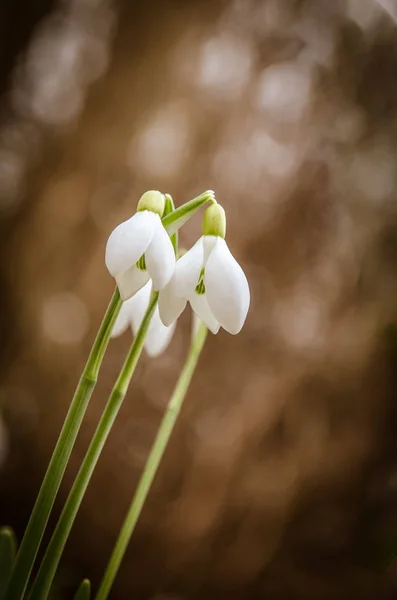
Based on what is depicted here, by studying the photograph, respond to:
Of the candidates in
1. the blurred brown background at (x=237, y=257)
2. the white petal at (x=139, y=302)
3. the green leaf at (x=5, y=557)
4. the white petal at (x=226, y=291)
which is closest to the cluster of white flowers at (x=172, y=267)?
the white petal at (x=226, y=291)

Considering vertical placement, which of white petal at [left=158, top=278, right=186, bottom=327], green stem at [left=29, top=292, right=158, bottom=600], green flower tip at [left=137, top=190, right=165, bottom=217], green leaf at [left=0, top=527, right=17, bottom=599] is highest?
green flower tip at [left=137, top=190, right=165, bottom=217]

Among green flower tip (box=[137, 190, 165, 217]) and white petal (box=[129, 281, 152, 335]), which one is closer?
green flower tip (box=[137, 190, 165, 217])

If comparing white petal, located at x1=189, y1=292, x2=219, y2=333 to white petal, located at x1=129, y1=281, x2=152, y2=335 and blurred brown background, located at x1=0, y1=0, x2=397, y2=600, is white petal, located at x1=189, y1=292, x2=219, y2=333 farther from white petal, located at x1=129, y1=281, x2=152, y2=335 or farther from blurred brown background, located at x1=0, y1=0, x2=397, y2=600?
blurred brown background, located at x1=0, y1=0, x2=397, y2=600

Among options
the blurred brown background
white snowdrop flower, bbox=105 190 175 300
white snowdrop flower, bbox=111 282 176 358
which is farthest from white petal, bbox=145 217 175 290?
the blurred brown background

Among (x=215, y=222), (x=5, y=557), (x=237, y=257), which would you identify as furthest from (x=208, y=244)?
(x=237, y=257)

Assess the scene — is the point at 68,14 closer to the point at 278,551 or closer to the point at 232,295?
the point at 232,295

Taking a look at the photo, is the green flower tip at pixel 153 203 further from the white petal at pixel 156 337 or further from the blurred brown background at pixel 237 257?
the blurred brown background at pixel 237 257
